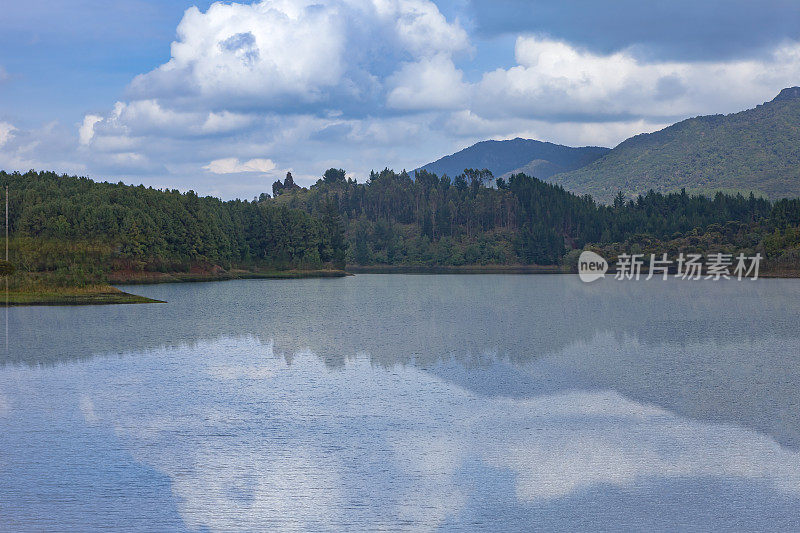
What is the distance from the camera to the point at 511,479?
65.5 ft

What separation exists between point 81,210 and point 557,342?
131989mm

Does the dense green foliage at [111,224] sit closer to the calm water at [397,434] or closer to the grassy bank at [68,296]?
the grassy bank at [68,296]

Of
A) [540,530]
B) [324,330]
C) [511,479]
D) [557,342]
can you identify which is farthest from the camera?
[324,330]

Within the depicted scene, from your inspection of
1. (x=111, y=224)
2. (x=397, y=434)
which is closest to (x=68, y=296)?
(x=397, y=434)

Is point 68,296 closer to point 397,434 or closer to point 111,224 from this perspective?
point 397,434

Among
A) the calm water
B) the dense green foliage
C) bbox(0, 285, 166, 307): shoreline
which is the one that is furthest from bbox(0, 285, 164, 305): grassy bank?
the dense green foliage

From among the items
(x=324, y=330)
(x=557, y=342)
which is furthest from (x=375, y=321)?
(x=557, y=342)

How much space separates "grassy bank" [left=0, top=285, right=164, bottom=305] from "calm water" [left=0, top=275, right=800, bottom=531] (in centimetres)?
3073

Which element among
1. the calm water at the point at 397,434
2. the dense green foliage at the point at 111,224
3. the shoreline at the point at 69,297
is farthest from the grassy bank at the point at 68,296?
the dense green foliage at the point at 111,224

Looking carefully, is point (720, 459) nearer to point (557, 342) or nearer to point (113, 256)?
point (557, 342)

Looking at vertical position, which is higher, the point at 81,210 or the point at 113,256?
the point at 81,210

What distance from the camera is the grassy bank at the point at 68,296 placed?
78312mm

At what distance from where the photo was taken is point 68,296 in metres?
84.0

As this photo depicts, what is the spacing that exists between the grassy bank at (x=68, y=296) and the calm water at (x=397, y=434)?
30730mm
